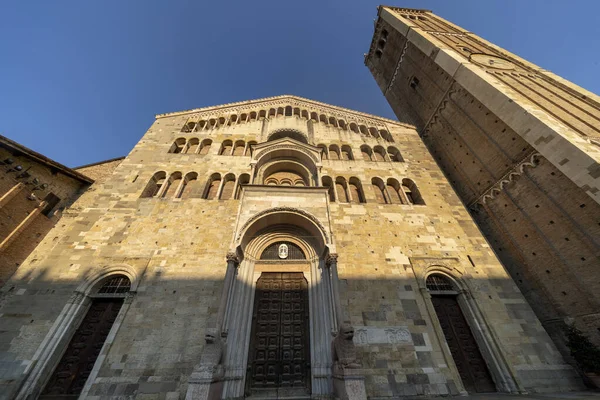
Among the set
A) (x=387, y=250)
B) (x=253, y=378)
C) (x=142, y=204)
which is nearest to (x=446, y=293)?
(x=387, y=250)

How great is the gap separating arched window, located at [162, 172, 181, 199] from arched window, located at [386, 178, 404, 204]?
11.3 metres

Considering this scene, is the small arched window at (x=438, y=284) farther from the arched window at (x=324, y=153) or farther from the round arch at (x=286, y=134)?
the round arch at (x=286, y=134)

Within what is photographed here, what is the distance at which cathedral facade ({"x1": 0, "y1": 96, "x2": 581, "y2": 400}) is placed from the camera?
23.7 feet

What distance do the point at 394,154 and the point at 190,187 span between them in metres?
12.7

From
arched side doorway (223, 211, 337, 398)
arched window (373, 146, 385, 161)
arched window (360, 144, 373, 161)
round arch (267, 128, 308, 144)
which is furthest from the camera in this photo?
round arch (267, 128, 308, 144)

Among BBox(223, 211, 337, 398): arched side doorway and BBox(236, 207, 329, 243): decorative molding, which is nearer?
BBox(223, 211, 337, 398): arched side doorway

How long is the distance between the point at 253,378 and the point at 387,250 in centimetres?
686

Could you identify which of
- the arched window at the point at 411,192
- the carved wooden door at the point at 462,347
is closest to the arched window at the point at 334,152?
the arched window at the point at 411,192

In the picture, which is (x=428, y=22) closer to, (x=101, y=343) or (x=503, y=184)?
(x=503, y=184)

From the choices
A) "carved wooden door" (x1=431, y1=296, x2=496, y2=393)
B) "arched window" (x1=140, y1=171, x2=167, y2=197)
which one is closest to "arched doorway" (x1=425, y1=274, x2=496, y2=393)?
"carved wooden door" (x1=431, y1=296, x2=496, y2=393)

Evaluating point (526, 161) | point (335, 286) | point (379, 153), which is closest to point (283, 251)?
point (335, 286)

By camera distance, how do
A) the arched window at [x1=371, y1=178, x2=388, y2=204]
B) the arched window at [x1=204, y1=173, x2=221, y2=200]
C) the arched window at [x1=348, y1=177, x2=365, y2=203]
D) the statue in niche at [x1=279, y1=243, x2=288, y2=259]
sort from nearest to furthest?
1. the statue in niche at [x1=279, y1=243, x2=288, y2=259]
2. the arched window at [x1=204, y1=173, x2=221, y2=200]
3. the arched window at [x1=348, y1=177, x2=365, y2=203]
4. the arched window at [x1=371, y1=178, x2=388, y2=204]

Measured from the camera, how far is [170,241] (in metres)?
9.87

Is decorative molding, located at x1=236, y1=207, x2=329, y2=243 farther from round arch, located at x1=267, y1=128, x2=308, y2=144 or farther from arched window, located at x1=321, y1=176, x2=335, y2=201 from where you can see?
round arch, located at x1=267, y1=128, x2=308, y2=144
